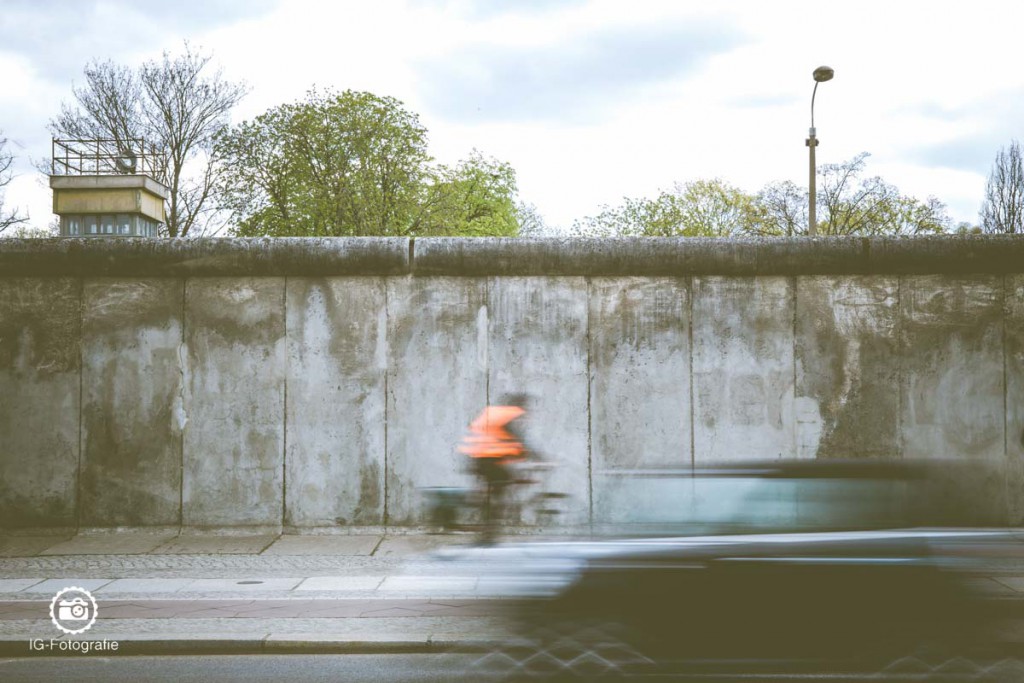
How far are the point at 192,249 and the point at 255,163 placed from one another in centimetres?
2739

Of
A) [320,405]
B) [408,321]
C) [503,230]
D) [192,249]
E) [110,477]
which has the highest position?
[503,230]

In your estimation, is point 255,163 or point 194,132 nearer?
point 255,163

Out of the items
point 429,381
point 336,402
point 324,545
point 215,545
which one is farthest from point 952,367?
point 215,545

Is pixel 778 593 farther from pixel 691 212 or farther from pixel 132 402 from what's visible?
pixel 691 212

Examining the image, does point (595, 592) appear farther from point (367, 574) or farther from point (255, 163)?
point (255, 163)

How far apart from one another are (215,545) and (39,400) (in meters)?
2.95

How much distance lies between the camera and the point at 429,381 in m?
10.2

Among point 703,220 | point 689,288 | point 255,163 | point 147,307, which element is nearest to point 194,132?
point 255,163

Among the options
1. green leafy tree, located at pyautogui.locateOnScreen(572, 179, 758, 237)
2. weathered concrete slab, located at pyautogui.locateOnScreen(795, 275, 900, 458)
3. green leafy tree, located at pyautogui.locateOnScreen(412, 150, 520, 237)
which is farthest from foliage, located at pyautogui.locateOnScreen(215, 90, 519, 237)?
weathered concrete slab, located at pyautogui.locateOnScreen(795, 275, 900, 458)

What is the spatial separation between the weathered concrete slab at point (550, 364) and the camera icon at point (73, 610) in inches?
190

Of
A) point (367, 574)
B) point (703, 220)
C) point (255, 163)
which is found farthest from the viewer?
point (703, 220)

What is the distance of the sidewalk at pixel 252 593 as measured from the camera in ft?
19.9

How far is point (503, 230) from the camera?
40.7 m

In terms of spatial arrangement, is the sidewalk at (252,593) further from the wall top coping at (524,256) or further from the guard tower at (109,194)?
the guard tower at (109,194)
